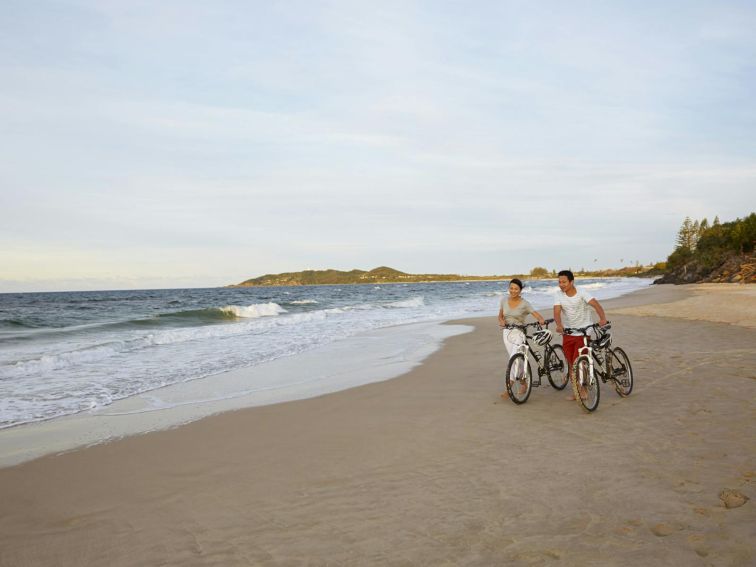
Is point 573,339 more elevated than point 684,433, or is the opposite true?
point 573,339

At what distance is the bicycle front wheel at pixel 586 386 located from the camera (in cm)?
763

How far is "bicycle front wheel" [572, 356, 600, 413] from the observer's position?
7.63 meters

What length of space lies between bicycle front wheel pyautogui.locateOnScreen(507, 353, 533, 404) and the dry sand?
16 centimetres

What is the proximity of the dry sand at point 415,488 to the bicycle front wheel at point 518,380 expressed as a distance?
0.16m

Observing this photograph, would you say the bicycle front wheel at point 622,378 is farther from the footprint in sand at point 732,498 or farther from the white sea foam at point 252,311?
the white sea foam at point 252,311

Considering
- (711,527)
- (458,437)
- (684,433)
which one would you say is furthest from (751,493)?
(458,437)

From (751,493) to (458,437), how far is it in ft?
10.3

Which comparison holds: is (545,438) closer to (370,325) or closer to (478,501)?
(478,501)

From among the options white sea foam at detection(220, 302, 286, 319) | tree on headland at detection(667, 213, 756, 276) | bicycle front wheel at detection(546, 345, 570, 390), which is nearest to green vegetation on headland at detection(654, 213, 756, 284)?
tree on headland at detection(667, 213, 756, 276)

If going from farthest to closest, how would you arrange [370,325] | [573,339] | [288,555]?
[370,325] < [573,339] < [288,555]

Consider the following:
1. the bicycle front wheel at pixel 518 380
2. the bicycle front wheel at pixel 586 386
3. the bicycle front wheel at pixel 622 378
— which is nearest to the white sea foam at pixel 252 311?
the bicycle front wheel at pixel 518 380

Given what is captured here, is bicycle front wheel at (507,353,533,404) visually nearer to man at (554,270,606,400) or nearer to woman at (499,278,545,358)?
woman at (499,278,545,358)

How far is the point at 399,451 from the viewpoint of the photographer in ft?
20.7

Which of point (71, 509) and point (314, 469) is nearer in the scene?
point (71, 509)
